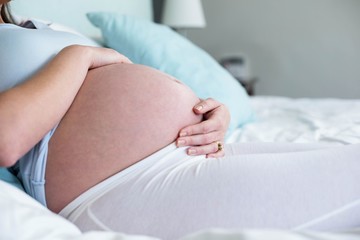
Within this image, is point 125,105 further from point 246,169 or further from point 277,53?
point 277,53

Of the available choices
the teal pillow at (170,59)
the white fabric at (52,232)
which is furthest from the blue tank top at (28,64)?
the teal pillow at (170,59)

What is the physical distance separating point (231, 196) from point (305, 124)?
33.7 inches

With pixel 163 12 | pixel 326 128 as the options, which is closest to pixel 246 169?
pixel 326 128

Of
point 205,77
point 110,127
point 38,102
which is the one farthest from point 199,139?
point 205,77

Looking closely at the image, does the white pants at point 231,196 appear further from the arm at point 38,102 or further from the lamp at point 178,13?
the lamp at point 178,13

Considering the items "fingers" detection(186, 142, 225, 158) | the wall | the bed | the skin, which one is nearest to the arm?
the skin

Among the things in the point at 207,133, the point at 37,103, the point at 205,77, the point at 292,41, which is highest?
the point at 37,103

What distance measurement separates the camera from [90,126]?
26.4 inches

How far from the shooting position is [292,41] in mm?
2891

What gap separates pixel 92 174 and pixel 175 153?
0.15 meters

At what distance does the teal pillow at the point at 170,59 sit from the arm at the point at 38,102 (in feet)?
2.14

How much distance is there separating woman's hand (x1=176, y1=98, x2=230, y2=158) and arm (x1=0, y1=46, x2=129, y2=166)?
213 millimetres

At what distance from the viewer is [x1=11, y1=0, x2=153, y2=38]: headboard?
1.31m

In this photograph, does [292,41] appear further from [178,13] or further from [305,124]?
[305,124]
